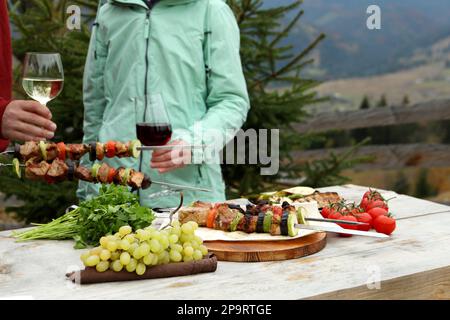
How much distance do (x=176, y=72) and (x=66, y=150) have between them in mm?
794

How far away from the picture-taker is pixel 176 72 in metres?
3.21

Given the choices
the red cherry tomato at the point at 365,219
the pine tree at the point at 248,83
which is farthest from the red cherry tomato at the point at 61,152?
the pine tree at the point at 248,83

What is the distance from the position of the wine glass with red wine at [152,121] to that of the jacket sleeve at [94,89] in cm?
88

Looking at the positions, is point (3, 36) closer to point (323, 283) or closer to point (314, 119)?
point (323, 283)

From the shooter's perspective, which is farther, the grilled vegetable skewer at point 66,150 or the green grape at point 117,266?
the grilled vegetable skewer at point 66,150

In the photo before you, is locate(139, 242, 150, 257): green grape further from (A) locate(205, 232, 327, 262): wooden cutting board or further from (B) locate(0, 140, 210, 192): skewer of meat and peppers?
(B) locate(0, 140, 210, 192): skewer of meat and peppers

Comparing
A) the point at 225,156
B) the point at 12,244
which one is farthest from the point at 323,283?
the point at 225,156

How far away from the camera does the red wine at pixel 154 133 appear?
2512mm

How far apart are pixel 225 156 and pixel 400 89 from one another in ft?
36.2

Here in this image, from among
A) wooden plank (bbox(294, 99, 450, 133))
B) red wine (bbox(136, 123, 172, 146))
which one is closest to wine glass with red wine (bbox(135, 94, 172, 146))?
red wine (bbox(136, 123, 172, 146))

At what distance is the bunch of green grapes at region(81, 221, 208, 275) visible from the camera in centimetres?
193

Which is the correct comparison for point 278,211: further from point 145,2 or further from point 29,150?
point 145,2

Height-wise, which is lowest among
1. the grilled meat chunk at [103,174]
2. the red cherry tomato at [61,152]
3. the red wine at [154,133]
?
the grilled meat chunk at [103,174]

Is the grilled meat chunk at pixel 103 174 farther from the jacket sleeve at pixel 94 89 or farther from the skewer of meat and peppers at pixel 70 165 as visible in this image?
the jacket sleeve at pixel 94 89
